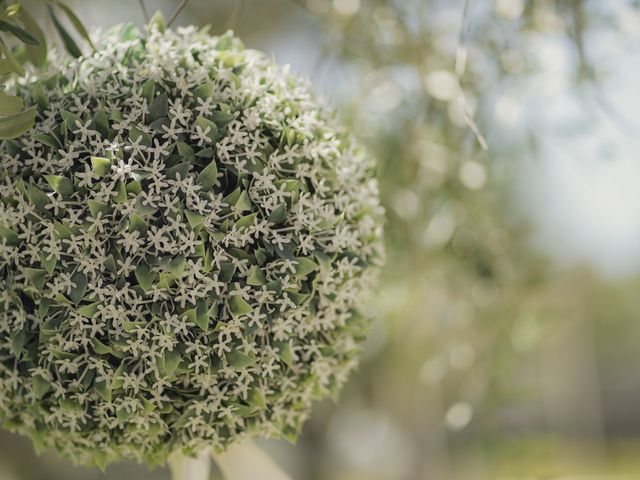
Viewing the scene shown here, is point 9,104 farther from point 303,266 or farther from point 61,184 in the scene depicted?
point 303,266

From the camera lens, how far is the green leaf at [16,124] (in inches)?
24.3

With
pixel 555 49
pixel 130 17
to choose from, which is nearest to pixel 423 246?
pixel 555 49

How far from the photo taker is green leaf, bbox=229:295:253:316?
62cm

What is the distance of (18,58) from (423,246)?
775 millimetres

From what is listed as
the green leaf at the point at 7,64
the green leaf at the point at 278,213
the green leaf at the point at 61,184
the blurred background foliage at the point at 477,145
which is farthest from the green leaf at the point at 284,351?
the blurred background foliage at the point at 477,145

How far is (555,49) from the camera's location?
4.42 feet

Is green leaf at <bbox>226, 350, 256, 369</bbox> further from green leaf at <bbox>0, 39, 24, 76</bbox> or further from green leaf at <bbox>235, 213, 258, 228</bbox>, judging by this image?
green leaf at <bbox>0, 39, 24, 76</bbox>

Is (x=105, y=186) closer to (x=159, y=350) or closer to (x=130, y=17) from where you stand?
(x=159, y=350)

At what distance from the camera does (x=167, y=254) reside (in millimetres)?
607

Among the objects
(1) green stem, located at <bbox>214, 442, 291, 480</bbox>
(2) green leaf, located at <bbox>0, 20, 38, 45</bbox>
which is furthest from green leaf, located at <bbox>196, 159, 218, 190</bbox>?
(1) green stem, located at <bbox>214, 442, 291, 480</bbox>

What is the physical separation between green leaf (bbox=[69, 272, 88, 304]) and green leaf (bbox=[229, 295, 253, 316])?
0.12m

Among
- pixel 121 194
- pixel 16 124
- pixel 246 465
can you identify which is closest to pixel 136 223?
pixel 121 194

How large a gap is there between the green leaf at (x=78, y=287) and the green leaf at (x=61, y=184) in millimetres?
66

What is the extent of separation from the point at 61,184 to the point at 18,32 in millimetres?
162
